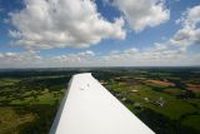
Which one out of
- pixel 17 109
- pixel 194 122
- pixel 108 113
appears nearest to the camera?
pixel 108 113

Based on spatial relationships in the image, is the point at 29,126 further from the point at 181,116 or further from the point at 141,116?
the point at 181,116

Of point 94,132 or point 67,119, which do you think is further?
point 67,119

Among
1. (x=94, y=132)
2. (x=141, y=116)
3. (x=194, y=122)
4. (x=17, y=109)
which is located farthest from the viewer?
(x=17, y=109)

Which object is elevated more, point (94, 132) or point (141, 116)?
point (94, 132)

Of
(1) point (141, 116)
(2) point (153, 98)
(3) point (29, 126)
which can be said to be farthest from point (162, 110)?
(3) point (29, 126)

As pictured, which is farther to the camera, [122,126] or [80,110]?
[80,110]

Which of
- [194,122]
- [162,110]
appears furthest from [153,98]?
[194,122]

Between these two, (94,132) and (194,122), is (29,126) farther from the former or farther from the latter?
(94,132)

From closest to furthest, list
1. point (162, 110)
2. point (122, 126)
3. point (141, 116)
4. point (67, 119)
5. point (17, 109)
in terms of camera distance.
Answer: point (122, 126) < point (67, 119) < point (141, 116) < point (162, 110) < point (17, 109)

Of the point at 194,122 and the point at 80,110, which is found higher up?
the point at 80,110
